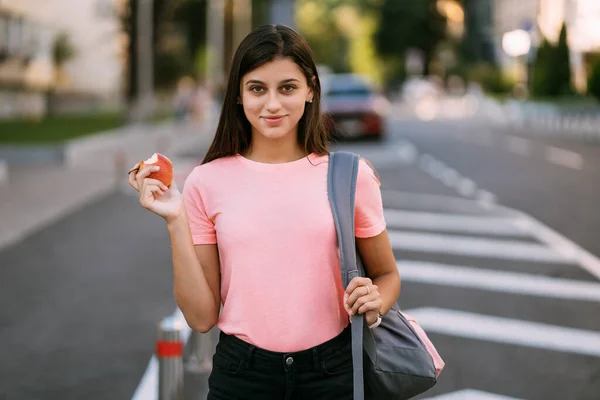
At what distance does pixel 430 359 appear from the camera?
2643 mm

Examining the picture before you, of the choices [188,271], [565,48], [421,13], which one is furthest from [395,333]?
[421,13]

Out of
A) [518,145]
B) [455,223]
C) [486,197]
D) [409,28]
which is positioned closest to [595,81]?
[518,145]

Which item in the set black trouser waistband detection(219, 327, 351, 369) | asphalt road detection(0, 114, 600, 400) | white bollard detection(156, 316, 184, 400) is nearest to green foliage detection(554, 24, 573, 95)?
asphalt road detection(0, 114, 600, 400)

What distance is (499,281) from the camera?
8750 millimetres

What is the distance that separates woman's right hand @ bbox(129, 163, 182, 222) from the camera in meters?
2.47

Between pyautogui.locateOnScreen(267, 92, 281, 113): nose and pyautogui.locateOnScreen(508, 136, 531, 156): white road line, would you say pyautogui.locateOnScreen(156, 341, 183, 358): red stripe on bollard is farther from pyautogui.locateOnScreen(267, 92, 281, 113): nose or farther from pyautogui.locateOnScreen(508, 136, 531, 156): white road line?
pyautogui.locateOnScreen(508, 136, 531, 156): white road line

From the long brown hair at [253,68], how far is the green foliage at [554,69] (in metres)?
40.0

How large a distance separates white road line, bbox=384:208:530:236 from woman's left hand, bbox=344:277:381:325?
9331 mm

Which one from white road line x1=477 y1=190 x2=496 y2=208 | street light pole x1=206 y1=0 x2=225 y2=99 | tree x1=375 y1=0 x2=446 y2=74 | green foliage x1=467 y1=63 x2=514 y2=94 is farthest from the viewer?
tree x1=375 y1=0 x2=446 y2=74

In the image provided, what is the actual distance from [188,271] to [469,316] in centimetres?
502

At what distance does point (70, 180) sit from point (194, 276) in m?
16.3

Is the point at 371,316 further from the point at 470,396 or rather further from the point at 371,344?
the point at 470,396

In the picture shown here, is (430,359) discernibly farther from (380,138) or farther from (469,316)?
(380,138)

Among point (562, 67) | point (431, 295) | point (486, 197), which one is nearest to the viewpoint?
point (431, 295)
